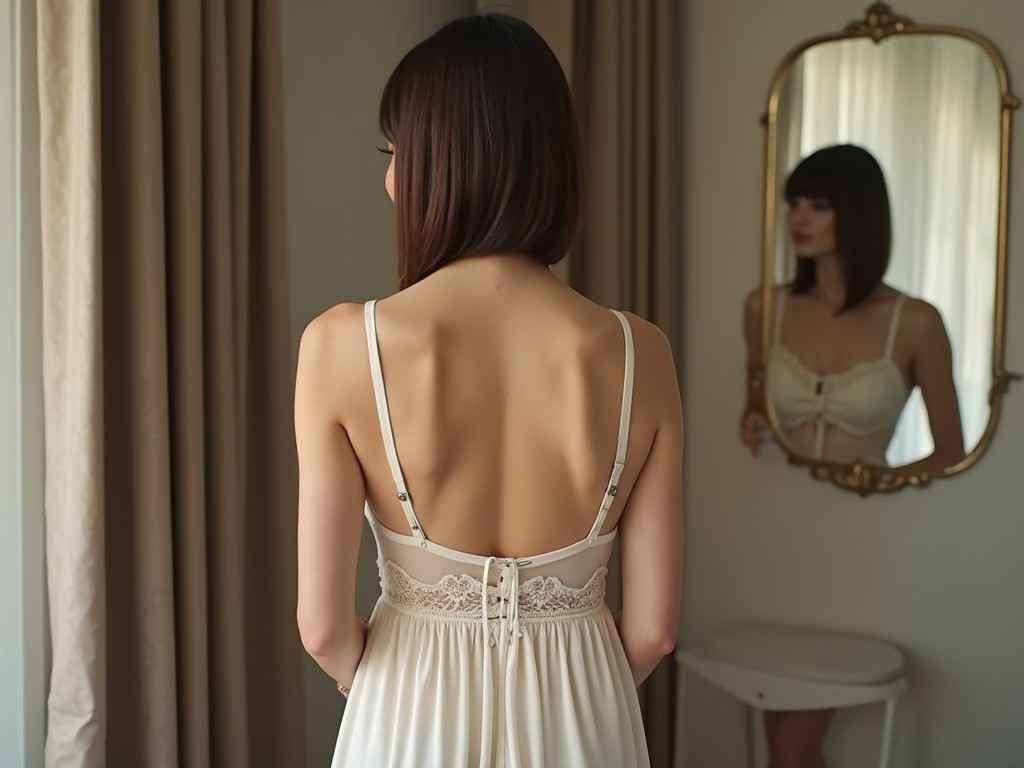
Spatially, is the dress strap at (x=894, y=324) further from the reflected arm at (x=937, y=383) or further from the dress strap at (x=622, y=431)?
the dress strap at (x=622, y=431)

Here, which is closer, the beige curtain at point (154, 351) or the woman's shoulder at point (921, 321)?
the beige curtain at point (154, 351)

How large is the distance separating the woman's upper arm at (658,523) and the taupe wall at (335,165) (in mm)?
1236

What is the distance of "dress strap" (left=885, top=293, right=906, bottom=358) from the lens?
8.42ft

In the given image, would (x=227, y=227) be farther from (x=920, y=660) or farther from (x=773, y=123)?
(x=920, y=660)

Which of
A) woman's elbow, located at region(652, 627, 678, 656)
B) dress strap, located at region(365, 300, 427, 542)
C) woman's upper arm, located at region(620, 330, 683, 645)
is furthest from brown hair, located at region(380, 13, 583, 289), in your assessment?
woman's elbow, located at region(652, 627, 678, 656)

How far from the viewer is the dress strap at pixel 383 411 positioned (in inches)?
45.8

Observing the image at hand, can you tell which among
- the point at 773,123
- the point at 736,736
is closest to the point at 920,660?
the point at 736,736

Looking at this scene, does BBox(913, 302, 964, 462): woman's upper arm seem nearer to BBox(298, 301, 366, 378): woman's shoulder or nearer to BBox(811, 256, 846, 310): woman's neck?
BBox(811, 256, 846, 310): woman's neck

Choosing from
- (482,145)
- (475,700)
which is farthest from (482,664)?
(482,145)

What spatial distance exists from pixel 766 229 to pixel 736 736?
136cm

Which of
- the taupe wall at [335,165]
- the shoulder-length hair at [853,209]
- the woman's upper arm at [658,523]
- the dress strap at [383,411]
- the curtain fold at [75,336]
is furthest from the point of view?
the shoulder-length hair at [853,209]

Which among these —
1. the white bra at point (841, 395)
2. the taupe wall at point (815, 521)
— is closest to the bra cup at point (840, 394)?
the white bra at point (841, 395)

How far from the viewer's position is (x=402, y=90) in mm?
1232

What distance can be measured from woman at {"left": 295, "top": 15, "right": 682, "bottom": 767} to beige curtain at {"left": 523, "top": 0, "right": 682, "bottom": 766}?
1.38 metres
